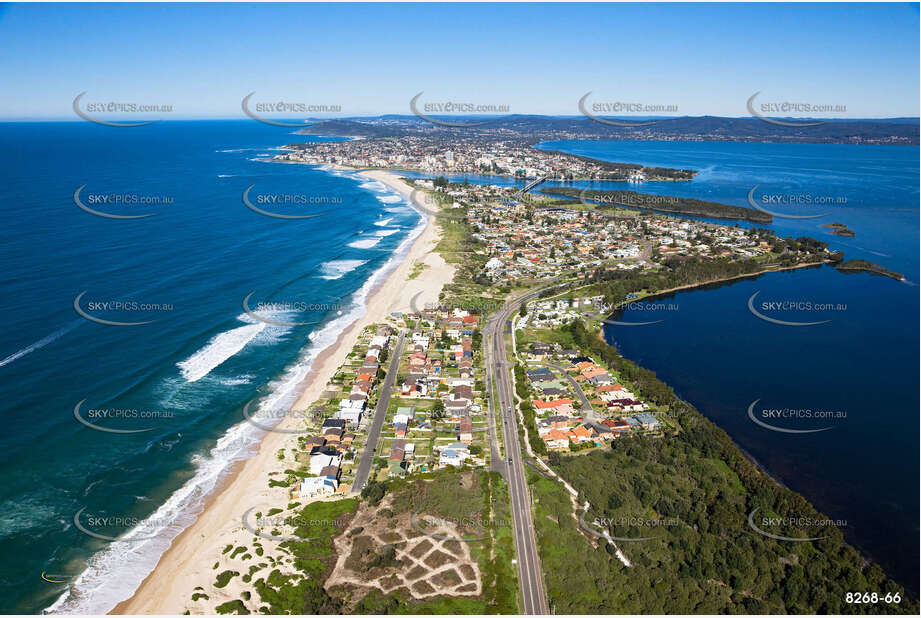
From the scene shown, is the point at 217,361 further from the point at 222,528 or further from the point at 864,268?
the point at 864,268

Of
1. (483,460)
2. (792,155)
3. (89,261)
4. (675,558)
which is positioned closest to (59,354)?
(89,261)

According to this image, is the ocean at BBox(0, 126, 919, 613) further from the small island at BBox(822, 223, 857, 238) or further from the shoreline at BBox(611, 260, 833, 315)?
the small island at BBox(822, 223, 857, 238)

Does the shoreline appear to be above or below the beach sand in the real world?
above

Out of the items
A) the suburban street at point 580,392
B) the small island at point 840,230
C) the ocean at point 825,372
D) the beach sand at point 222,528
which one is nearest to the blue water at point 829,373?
the ocean at point 825,372

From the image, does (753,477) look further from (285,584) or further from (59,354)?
(59,354)

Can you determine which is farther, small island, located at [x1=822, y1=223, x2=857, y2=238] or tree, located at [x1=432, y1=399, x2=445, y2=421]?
small island, located at [x1=822, y1=223, x2=857, y2=238]

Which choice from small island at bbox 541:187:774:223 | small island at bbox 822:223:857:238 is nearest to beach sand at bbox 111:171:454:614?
small island at bbox 541:187:774:223
